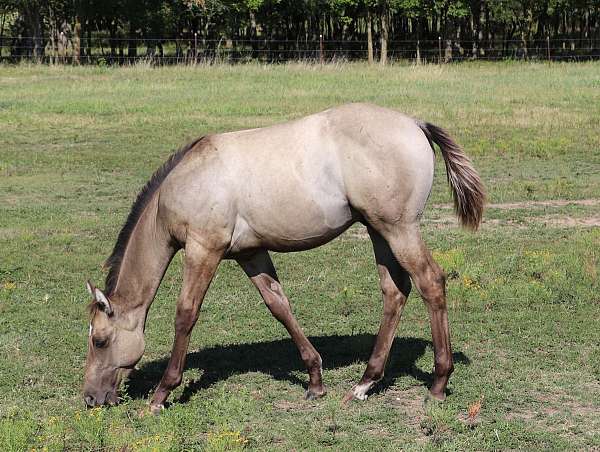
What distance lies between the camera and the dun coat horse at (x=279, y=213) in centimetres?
644

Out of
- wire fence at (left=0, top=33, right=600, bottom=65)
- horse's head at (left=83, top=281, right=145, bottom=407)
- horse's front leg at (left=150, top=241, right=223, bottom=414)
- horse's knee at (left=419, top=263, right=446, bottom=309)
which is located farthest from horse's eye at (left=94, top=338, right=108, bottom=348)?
wire fence at (left=0, top=33, right=600, bottom=65)

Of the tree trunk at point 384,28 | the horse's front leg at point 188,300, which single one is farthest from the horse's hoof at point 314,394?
the tree trunk at point 384,28

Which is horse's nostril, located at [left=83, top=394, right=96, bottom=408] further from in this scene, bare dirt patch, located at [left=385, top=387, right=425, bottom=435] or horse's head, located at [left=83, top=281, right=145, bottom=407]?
bare dirt patch, located at [left=385, top=387, right=425, bottom=435]

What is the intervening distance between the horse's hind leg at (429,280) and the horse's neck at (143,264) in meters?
1.54

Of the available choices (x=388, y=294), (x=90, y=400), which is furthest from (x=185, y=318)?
(x=388, y=294)

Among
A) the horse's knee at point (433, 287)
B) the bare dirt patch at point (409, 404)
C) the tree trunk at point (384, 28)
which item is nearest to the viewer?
the bare dirt patch at point (409, 404)

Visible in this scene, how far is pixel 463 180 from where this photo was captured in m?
6.84

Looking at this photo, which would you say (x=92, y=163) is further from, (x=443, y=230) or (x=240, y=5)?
(x=240, y=5)

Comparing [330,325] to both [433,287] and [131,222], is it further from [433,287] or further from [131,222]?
[131,222]

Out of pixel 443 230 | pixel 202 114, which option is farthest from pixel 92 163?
pixel 443 230

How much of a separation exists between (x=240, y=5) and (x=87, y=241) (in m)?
39.0

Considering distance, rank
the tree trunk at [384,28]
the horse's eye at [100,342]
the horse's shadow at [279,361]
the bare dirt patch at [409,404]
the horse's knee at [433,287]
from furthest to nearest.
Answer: the tree trunk at [384,28] → the horse's shadow at [279,361] → the horse's eye at [100,342] → the horse's knee at [433,287] → the bare dirt patch at [409,404]

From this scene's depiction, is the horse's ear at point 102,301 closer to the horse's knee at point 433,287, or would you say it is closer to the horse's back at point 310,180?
the horse's back at point 310,180

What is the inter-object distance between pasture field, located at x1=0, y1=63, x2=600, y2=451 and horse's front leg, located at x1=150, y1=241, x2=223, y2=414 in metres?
0.16
